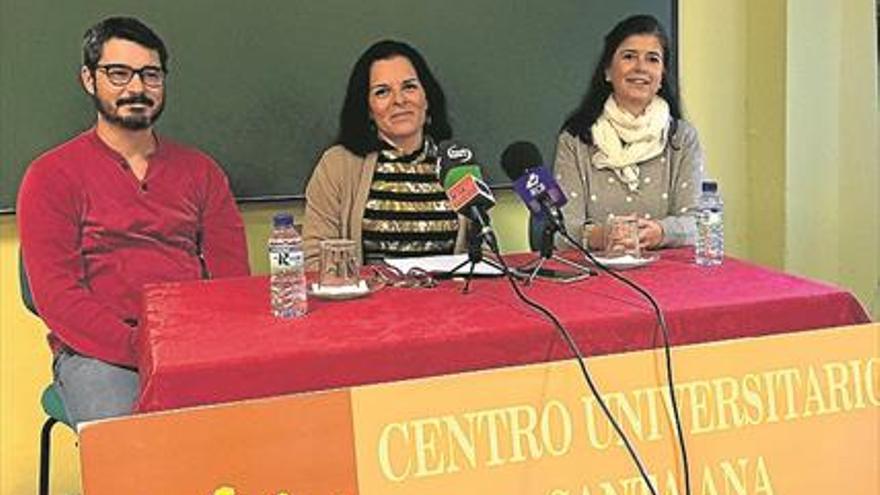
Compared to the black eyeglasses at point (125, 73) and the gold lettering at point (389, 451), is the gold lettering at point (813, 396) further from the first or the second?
the black eyeglasses at point (125, 73)

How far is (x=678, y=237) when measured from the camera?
221 centimetres

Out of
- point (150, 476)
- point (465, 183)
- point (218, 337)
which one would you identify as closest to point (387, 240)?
point (465, 183)

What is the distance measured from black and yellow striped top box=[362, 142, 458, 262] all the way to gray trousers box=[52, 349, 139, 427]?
63 centimetres

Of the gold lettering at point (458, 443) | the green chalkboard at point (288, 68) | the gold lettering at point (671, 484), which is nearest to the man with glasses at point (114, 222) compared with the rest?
the green chalkboard at point (288, 68)

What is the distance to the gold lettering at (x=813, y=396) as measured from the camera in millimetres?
1547

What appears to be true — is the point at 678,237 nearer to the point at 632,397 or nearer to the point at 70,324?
the point at 632,397

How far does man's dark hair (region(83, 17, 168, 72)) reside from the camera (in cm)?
214

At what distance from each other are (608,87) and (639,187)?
0.88 feet

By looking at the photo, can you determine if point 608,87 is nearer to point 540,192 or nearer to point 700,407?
point 540,192

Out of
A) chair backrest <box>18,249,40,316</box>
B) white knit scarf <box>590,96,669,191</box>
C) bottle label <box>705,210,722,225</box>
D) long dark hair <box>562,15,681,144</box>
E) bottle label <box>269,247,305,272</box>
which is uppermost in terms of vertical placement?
long dark hair <box>562,15,681,144</box>

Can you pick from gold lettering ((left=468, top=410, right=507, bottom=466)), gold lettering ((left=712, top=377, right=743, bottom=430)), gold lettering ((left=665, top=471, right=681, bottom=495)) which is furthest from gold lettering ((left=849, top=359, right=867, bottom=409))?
gold lettering ((left=468, top=410, right=507, bottom=466))

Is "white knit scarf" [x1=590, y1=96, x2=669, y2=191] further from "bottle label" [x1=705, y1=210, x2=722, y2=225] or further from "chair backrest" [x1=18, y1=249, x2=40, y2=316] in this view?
"chair backrest" [x1=18, y1=249, x2=40, y2=316]

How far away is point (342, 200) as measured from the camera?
235cm

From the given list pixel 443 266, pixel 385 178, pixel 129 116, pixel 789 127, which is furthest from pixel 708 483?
pixel 789 127
